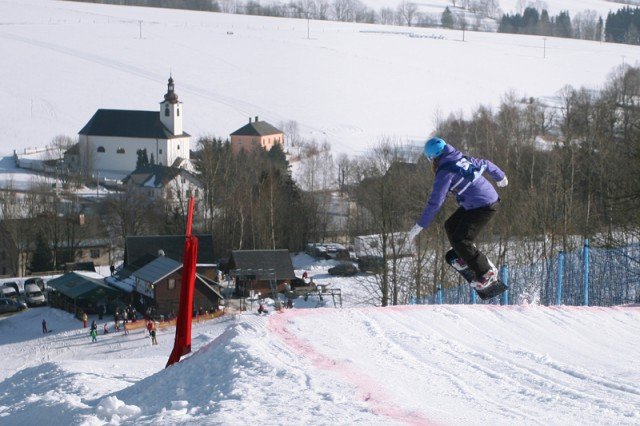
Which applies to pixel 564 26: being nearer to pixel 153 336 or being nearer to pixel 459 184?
pixel 153 336

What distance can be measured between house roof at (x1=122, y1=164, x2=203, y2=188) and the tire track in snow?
5609cm

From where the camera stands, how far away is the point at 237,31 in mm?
119125

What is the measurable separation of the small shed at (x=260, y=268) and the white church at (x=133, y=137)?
145ft

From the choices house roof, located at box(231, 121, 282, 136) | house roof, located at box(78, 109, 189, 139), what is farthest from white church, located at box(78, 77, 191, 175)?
house roof, located at box(231, 121, 282, 136)

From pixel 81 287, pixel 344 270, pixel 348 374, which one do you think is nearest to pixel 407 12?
pixel 344 270

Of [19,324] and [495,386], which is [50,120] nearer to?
[19,324]

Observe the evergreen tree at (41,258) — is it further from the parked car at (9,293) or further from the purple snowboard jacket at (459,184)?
the purple snowboard jacket at (459,184)

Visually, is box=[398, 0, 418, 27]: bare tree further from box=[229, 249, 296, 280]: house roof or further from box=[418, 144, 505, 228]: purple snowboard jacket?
box=[418, 144, 505, 228]: purple snowboard jacket

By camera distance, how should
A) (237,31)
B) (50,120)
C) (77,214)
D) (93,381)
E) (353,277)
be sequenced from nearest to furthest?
(93,381)
(353,277)
(77,214)
(50,120)
(237,31)

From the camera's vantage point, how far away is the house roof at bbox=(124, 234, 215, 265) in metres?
39.2

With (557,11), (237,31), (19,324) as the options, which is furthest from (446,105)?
(557,11)

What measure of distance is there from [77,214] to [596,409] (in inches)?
1872

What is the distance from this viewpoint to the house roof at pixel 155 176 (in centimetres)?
6525

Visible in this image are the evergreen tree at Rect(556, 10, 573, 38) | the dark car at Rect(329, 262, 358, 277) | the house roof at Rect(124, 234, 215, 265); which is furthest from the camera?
the evergreen tree at Rect(556, 10, 573, 38)
